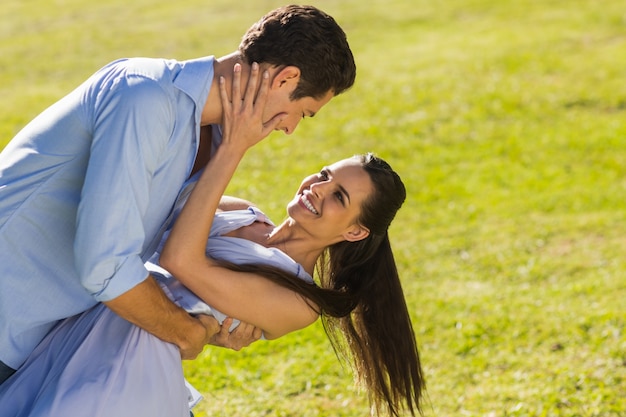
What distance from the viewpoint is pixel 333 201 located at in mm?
4359

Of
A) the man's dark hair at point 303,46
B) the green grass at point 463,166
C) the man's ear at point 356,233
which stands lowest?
the green grass at point 463,166

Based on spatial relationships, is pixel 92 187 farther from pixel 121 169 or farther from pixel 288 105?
pixel 288 105

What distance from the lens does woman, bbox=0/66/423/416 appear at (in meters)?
3.46

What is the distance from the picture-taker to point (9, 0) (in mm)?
23766

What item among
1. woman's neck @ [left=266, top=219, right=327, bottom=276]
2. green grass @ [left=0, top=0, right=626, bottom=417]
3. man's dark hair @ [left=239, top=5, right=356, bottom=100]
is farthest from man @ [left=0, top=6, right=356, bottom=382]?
green grass @ [left=0, top=0, right=626, bottom=417]

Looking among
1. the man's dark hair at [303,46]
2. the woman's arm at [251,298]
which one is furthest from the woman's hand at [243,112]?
the woman's arm at [251,298]

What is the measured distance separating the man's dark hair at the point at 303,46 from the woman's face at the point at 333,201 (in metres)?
0.89

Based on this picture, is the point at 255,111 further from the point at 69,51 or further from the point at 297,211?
the point at 69,51

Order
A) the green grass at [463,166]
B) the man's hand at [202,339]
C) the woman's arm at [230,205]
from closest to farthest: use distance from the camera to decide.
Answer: the man's hand at [202,339], the woman's arm at [230,205], the green grass at [463,166]

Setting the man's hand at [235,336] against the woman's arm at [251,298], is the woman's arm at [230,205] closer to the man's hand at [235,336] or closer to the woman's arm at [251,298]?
the woman's arm at [251,298]

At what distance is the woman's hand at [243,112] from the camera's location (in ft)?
11.3

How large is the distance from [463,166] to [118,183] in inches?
372

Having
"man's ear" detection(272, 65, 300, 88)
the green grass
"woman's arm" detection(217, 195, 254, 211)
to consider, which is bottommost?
the green grass

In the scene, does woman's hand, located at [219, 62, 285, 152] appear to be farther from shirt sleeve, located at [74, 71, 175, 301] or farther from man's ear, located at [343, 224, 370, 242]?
man's ear, located at [343, 224, 370, 242]
